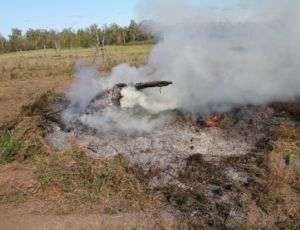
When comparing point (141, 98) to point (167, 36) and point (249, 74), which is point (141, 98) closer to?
point (167, 36)

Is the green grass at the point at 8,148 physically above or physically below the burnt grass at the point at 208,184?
above

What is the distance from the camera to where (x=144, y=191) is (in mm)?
7184

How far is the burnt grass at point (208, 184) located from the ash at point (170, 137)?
25cm

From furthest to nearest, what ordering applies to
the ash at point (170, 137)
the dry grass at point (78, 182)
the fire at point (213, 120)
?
→ the fire at point (213, 120), the ash at point (170, 137), the dry grass at point (78, 182)

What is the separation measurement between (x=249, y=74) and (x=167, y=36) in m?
2.25

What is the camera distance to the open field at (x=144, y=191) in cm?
637

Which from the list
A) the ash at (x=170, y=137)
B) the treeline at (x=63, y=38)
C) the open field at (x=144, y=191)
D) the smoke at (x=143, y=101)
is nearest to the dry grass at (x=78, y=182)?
the open field at (x=144, y=191)

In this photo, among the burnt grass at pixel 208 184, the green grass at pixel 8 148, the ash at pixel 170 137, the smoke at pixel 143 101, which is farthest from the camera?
the smoke at pixel 143 101

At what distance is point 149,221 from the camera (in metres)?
6.36

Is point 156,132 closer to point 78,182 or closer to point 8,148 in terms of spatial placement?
point 78,182

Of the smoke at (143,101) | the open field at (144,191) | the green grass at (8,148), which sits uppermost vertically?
the smoke at (143,101)

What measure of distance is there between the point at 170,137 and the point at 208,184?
1.88 meters

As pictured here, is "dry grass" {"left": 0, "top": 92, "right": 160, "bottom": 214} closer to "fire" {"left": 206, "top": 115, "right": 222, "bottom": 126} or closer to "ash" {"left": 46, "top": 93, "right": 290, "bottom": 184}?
"ash" {"left": 46, "top": 93, "right": 290, "bottom": 184}

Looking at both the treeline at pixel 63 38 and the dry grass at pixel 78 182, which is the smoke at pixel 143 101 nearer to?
the dry grass at pixel 78 182
